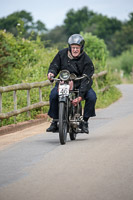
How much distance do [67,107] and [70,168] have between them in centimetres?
253

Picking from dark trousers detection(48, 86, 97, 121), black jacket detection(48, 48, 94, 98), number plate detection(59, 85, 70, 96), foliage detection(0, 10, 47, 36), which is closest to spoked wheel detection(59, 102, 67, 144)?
number plate detection(59, 85, 70, 96)

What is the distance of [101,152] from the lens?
29.6 ft

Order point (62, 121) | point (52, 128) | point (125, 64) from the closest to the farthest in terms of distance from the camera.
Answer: point (62, 121) < point (52, 128) < point (125, 64)

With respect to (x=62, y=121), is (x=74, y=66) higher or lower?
higher

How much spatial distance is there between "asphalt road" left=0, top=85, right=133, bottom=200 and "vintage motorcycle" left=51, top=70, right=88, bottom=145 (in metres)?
0.28

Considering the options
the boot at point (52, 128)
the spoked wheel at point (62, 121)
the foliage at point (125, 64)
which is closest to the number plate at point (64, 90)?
the spoked wheel at point (62, 121)

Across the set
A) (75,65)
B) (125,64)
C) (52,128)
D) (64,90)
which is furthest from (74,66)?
(125,64)

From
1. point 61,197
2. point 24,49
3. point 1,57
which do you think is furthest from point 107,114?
point 61,197

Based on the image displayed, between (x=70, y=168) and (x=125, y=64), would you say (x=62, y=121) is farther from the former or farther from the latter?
(x=125, y=64)

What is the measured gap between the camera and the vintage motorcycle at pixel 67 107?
9.84m

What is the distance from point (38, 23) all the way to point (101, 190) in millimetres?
112256

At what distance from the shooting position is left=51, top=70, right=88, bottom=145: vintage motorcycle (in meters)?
A: 9.84

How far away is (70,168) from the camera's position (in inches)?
302

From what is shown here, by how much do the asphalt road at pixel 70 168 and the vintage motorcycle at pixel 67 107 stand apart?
0.28m
